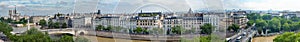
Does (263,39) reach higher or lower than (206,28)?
lower

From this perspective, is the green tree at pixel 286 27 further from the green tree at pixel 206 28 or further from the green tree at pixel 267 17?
the green tree at pixel 206 28

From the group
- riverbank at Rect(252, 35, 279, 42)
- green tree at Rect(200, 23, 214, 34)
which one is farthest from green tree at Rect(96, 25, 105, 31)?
riverbank at Rect(252, 35, 279, 42)

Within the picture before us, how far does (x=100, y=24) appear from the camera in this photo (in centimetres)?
400

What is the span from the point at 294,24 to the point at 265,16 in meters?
0.87

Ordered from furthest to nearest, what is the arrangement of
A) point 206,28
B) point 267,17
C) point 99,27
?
1. point 267,17
2. point 99,27
3. point 206,28

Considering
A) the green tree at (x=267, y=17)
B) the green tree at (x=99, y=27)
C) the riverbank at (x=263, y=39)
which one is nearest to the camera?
the green tree at (x=99, y=27)

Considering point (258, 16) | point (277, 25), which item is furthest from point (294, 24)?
point (258, 16)

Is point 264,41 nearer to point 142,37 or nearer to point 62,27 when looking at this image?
point 142,37

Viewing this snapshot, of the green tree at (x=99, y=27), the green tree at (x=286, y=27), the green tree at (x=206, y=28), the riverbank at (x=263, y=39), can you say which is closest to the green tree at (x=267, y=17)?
the green tree at (x=286, y=27)

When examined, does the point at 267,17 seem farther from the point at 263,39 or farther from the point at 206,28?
the point at 206,28

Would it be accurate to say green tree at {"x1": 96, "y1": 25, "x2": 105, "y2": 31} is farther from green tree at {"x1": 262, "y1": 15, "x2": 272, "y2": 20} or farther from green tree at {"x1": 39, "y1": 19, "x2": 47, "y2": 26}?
green tree at {"x1": 262, "y1": 15, "x2": 272, "y2": 20}

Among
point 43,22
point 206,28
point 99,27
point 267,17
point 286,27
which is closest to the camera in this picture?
point 206,28

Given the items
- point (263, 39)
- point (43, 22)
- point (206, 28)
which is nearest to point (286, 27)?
point (263, 39)

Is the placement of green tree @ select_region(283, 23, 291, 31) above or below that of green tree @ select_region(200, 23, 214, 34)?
below
